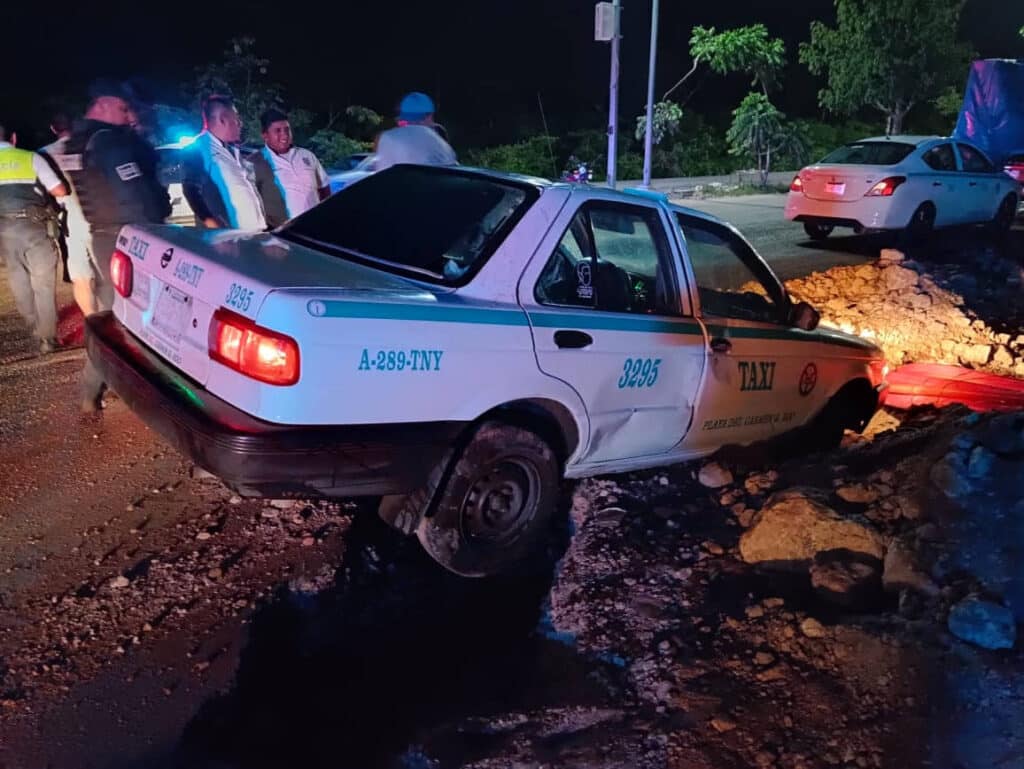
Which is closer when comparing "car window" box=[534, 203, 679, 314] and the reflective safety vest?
"car window" box=[534, 203, 679, 314]

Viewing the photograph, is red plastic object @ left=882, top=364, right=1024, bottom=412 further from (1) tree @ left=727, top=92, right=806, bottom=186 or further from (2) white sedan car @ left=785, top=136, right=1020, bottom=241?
(1) tree @ left=727, top=92, right=806, bottom=186

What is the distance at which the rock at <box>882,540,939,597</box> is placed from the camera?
3.35 metres

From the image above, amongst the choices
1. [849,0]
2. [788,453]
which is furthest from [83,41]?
[788,453]

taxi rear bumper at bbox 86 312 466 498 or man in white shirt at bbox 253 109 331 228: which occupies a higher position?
man in white shirt at bbox 253 109 331 228

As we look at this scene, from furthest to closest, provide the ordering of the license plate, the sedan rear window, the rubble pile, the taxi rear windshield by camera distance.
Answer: the sedan rear window < the rubble pile < the taxi rear windshield < the license plate

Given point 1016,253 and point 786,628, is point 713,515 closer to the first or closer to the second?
point 786,628

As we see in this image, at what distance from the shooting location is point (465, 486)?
135 inches

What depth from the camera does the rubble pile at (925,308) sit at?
24.6ft

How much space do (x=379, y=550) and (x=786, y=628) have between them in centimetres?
169

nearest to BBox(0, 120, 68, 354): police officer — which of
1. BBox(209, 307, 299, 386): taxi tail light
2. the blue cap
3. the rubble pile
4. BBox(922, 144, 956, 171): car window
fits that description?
the blue cap

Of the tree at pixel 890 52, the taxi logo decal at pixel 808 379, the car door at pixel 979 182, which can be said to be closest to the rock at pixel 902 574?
the taxi logo decal at pixel 808 379

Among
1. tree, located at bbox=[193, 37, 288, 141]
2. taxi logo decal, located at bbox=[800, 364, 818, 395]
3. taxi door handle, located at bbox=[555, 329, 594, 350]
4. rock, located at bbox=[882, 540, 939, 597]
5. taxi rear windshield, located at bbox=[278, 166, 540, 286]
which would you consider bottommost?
rock, located at bbox=[882, 540, 939, 597]

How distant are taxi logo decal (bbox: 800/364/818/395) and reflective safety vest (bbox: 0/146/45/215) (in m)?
4.96

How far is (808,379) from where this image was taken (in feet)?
15.9
